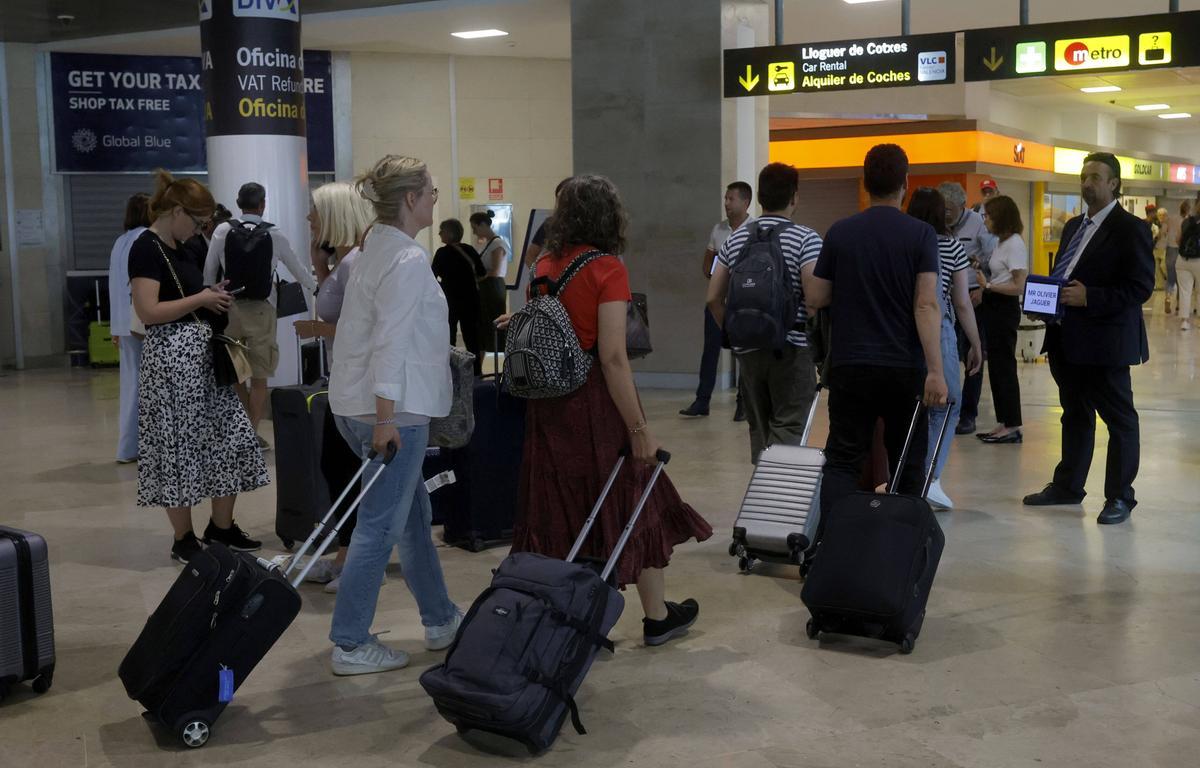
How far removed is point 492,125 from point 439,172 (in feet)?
3.01

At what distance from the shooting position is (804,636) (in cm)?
430

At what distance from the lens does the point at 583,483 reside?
3.99 m

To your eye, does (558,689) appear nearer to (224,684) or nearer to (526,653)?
(526,653)

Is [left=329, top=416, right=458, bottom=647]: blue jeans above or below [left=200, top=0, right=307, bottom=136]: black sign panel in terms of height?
below

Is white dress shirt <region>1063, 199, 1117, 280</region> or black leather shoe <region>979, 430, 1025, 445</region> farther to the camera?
black leather shoe <region>979, 430, 1025, 445</region>

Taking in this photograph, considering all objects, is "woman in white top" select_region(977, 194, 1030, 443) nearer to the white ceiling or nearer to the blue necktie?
the blue necktie

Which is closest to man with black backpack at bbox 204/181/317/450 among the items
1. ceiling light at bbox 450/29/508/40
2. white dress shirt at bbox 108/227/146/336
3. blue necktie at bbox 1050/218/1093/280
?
white dress shirt at bbox 108/227/146/336

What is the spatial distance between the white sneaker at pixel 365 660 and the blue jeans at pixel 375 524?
35 mm

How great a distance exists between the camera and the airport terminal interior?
3.58m

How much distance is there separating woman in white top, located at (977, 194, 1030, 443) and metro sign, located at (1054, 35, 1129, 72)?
52.6 inches

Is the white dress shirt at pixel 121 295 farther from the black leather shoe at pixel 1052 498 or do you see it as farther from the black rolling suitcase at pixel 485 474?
the black leather shoe at pixel 1052 498

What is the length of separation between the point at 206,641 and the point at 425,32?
36.6 feet

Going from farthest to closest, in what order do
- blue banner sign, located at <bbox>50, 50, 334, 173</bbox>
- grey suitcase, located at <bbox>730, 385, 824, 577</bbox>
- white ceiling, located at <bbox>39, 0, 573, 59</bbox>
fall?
blue banner sign, located at <bbox>50, 50, 334, 173</bbox>, white ceiling, located at <bbox>39, 0, 573, 59</bbox>, grey suitcase, located at <bbox>730, 385, 824, 577</bbox>

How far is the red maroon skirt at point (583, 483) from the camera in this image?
3.95 meters
